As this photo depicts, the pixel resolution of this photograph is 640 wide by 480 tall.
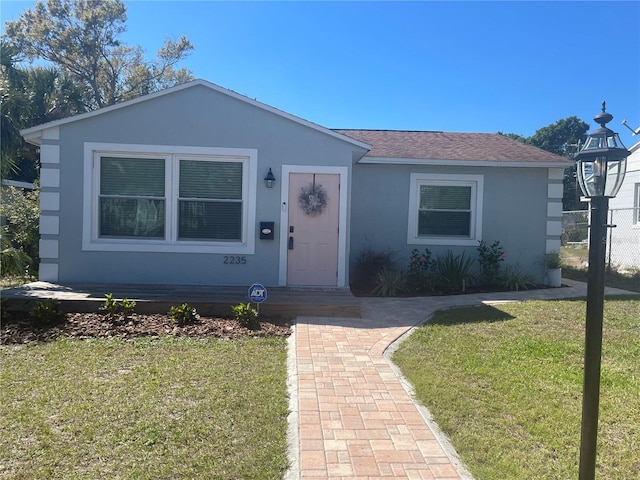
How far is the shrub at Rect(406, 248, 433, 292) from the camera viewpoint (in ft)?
33.5

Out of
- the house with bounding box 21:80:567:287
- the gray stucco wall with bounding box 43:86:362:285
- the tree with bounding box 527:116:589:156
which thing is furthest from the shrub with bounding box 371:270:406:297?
the tree with bounding box 527:116:589:156

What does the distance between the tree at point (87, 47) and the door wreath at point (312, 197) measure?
80.9 feet

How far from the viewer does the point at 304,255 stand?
891 centimetres

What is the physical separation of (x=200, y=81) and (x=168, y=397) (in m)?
6.25

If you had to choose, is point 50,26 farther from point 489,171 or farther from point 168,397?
point 168,397

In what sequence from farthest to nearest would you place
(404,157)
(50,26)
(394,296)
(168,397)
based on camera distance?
(50,26) → (404,157) → (394,296) → (168,397)

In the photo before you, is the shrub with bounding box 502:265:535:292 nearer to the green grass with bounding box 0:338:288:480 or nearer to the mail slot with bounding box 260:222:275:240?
the mail slot with bounding box 260:222:275:240

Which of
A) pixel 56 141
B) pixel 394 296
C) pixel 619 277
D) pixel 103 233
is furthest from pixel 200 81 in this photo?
pixel 619 277

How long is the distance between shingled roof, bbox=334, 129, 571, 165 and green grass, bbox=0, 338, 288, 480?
22.5 ft

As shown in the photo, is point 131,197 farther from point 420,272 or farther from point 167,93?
point 420,272

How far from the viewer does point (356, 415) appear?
3.84 meters

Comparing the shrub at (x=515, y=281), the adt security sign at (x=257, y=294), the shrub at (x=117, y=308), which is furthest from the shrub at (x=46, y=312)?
the shrub at (x=515, y=281)

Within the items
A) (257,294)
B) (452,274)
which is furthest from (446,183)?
(257,294)

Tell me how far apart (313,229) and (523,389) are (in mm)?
5167
